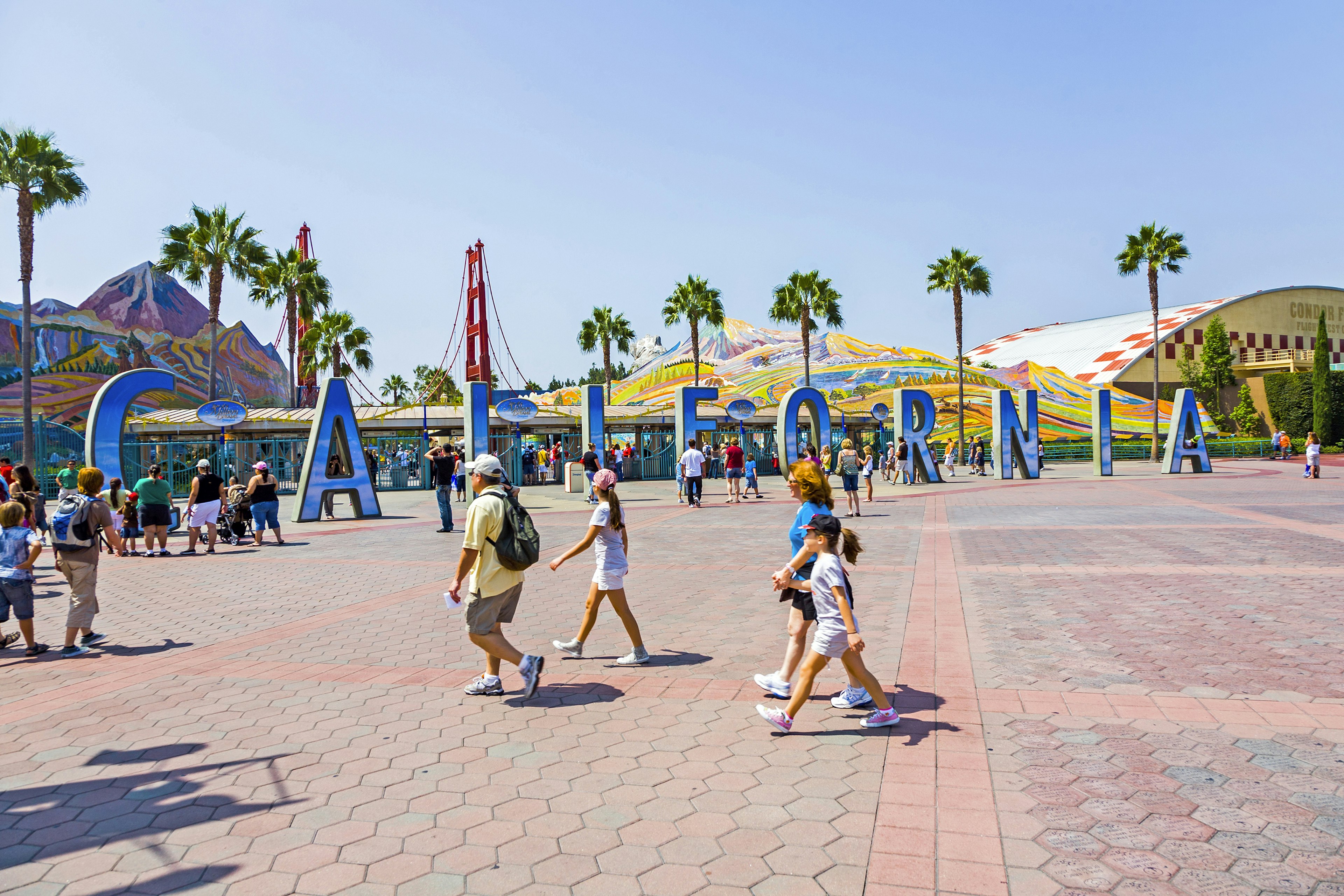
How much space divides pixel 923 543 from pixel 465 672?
7.86 m

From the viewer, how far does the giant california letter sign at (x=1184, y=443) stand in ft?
91.7

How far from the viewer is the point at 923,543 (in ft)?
37.8

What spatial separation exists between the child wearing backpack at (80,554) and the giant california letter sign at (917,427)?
2282cm

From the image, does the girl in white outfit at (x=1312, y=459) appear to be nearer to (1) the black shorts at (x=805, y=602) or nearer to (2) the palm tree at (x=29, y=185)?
Result: (1) the black shorts at (x=805, y=602)

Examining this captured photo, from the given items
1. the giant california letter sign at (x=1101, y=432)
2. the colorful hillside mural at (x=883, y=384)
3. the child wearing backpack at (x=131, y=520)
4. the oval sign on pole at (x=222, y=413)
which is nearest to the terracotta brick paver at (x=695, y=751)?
the child wearing backpack at (x=131, y=520)

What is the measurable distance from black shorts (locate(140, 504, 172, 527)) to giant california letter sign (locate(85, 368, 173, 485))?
2.82 metres

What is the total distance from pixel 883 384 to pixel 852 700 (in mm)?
52263

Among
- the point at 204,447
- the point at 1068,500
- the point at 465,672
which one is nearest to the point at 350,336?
the point at 204,447

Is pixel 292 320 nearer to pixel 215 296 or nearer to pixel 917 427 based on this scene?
pixel 215 296

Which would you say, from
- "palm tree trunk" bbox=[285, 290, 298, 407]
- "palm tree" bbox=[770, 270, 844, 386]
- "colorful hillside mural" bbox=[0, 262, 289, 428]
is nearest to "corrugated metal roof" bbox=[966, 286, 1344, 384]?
"palm tree" bbox=[770, 270, 844, 386]

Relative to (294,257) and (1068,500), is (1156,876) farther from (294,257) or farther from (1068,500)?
(294,257)

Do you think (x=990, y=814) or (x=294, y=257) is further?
(x=294, y=257)

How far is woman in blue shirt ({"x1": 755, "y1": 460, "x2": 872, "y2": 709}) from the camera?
14.6ft

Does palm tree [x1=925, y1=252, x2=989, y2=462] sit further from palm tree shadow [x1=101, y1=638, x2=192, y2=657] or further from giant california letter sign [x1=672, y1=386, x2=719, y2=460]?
palm tree shadow [x1=101, y1=638, x2=192, y2=657]
